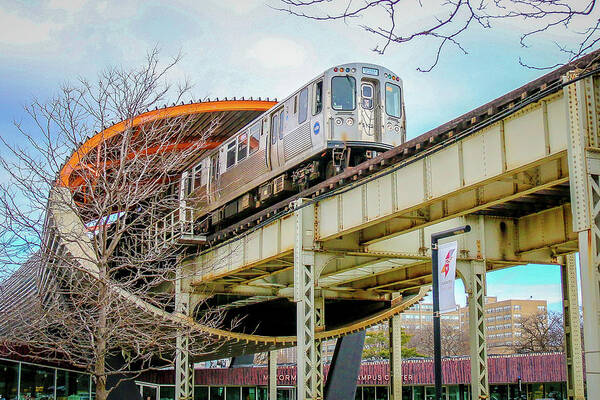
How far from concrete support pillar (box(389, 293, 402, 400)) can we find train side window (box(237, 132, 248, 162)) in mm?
11610

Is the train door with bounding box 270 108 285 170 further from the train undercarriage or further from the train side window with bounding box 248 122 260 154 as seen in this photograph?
the train side window with bounding box 248 122 260 154

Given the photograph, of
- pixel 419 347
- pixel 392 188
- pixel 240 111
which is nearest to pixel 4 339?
pixel 392 188

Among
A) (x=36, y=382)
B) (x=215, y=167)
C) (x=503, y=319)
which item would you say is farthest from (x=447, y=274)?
(x=503, y=319)

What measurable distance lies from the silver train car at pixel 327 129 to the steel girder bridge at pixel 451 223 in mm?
1626

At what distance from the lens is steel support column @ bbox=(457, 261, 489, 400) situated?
2133cm

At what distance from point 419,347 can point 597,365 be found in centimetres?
11787

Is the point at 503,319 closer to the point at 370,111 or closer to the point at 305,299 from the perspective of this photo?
the point at 370,111

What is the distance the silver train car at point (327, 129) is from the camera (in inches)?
886

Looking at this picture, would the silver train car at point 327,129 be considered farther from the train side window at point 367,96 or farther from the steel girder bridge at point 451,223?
the steel girder bridge at point 451,223

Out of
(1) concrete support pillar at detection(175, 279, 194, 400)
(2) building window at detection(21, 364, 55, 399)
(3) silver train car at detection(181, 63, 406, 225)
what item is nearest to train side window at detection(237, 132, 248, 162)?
(3) silver train car at detection(181, 63, 406, 225)

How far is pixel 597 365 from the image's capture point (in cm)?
1098

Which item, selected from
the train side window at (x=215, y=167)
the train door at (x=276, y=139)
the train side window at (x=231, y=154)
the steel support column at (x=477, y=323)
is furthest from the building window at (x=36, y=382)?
the steel support column at (x=477, y=323)

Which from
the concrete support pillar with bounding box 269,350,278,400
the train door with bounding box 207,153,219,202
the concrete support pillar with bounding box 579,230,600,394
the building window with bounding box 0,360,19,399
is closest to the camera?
the concrete support pillar with bounding box 579,230,600,394

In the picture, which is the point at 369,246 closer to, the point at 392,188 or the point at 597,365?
the point at 392,188
